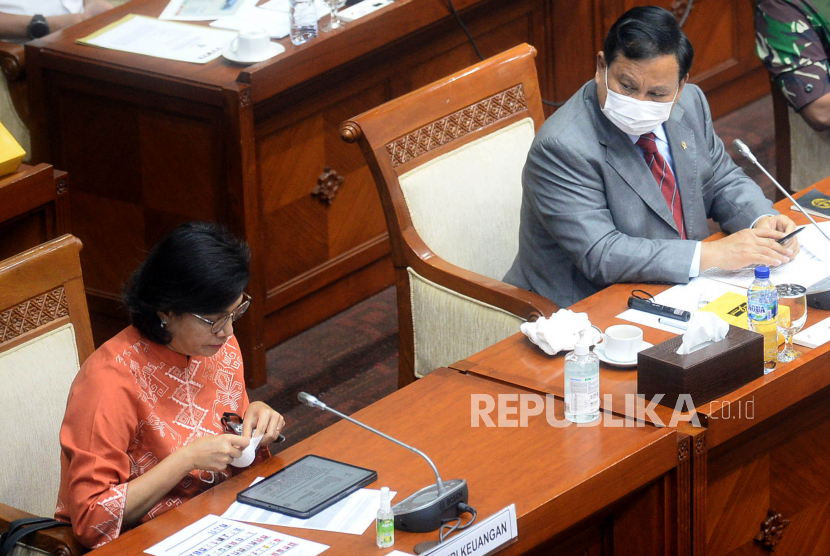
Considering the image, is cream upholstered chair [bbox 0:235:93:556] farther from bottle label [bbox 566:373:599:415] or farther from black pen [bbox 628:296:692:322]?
black pen [bbox 628:296:692:322]

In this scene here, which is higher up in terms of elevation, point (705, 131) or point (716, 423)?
point (705, 131)

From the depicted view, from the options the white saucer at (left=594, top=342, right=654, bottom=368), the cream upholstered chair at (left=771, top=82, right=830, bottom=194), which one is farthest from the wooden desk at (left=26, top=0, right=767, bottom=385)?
the white saucer at (left=594, top=342, right=654, bottom=368)

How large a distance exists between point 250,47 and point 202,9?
0.56 m

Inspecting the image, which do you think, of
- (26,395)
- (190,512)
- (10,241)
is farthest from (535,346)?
(10,241)

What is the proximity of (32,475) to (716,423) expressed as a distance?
4.08 ft

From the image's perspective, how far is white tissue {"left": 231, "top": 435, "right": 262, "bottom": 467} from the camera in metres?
2.02

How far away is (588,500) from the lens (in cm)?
191

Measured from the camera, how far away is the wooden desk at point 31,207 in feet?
9.70

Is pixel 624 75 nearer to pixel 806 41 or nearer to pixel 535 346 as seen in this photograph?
pixel 535 346

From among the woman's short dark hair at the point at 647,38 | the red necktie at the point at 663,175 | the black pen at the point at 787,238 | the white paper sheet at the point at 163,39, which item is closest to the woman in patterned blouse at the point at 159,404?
the woman's short dark hair at the point at 647,38

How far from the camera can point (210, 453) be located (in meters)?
1.94

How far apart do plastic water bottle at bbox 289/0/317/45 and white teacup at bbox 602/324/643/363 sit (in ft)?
5.45

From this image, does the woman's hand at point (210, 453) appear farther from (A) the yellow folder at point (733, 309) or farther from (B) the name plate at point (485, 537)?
(A) the yellow folder at point (733, 309)

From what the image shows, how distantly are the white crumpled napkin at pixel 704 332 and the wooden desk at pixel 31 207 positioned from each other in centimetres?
169
